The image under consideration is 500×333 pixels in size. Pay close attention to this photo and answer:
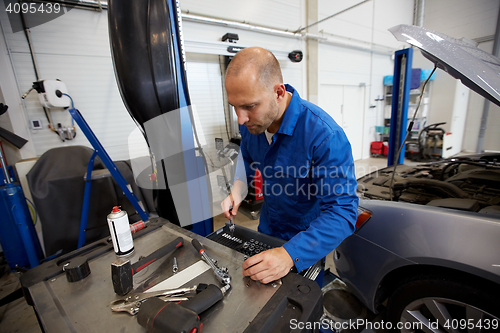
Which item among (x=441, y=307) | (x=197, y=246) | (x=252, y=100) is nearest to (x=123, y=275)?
(x=197, y=246)

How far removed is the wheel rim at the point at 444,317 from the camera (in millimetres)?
934

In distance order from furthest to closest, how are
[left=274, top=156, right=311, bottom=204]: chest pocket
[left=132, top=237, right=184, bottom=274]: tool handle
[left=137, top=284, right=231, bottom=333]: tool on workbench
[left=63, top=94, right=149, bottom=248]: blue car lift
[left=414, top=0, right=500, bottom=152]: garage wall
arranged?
[left=414, top=0, right=500, bottom=152]: garage wall < [left=63, top=94, right=149, bottom=248]: blue car lift < [left=274, top=156, right=311, bottom=204]: chest pocket < [left=132, top=237, right=184, bottom=274]: tool handle < [left=137, top=284, right=231, bottom=333]: tool on workbench

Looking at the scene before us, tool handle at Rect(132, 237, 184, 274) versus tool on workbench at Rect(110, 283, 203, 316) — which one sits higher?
tool handle at Rect(132, 237, 184, 274)

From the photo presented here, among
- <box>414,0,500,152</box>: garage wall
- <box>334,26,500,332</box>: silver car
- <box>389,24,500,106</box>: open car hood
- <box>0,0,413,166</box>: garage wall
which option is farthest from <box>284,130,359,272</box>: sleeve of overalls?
<box>414,0,500,152</box>: garage wall

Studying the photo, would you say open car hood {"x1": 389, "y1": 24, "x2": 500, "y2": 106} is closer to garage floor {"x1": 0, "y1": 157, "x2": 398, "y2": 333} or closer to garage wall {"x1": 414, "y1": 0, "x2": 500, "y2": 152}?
garage floor {"x1": 0, "y1": 157, "x2": 398, "y2": 333}

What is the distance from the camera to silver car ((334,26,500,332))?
92 centimetres

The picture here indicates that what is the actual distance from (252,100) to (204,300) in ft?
2.28

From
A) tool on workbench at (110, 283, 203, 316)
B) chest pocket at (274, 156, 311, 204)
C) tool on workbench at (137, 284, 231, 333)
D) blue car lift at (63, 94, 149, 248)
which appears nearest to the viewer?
tool on workbench at (137, 284, 231, 333)

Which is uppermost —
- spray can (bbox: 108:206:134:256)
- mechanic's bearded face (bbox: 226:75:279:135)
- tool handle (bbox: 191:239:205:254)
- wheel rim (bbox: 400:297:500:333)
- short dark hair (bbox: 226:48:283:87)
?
short dark hair (bbox: 226:48:283:87)

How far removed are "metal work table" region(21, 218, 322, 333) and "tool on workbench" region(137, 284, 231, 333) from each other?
47 millimetres

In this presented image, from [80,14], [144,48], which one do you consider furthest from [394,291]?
[80,14]

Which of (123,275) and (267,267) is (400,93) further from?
(123,275)

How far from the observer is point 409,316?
1146 millimetres

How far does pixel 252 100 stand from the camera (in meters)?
0.86
